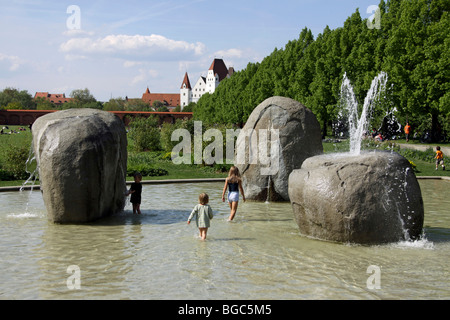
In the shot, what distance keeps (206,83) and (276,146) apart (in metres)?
154

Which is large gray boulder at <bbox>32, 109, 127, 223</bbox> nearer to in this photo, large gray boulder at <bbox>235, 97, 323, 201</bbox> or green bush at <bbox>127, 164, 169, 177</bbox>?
large gray boulder at <bbox>235, 97, 323, 201</bbox>

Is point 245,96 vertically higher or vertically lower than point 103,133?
higher

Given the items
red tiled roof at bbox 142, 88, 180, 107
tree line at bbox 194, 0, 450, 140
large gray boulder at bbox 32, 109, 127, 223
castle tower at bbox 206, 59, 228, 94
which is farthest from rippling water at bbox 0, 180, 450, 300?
red tiled roof at bbox 142, 88, 180, 107

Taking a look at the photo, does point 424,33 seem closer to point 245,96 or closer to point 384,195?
point 384,195

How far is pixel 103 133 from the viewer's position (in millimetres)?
11039

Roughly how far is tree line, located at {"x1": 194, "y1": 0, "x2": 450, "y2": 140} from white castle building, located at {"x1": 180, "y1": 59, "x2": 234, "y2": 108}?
10860 centimetres

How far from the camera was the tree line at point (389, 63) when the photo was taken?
31875 millimetres

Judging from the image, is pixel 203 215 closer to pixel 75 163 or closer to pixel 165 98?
pixel 75 163

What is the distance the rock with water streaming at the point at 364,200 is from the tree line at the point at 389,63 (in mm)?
22300

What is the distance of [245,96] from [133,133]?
29.0 meters

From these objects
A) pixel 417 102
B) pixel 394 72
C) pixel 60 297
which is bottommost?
pixel 60 297

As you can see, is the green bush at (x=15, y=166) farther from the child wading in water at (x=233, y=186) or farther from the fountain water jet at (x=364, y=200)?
the fountain water jet at (x=364, y=200)

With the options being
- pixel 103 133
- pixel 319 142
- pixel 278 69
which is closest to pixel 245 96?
pixel 278 69

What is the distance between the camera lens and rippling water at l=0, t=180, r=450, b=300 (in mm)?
6418
